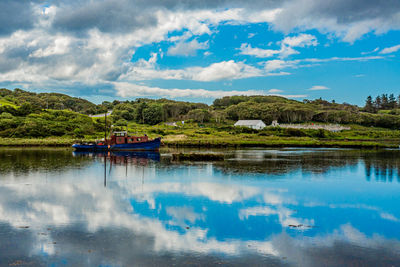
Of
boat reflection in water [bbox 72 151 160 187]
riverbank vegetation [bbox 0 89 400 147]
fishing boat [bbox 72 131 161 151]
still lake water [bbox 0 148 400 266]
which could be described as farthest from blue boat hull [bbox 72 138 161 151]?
still lake water [bbox 0 148 400 266]

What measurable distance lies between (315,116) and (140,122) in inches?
3033

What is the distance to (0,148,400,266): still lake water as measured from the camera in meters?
12.7

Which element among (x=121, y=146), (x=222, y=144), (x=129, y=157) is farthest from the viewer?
(x=222, y=144)

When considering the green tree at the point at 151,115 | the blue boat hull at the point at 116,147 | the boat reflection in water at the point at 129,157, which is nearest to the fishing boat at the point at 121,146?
the blue boat hull at the point at 116,147

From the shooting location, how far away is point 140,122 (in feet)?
489

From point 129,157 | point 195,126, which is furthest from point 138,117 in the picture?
point 129,157

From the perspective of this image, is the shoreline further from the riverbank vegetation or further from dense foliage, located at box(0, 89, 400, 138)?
dense foliage, located at box(0, 89, 400, 138)

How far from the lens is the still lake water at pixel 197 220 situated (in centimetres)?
1273

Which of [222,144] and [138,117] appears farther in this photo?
[138,117]

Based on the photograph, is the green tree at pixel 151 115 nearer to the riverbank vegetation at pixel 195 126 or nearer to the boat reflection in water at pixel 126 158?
the riverbank vegetation at pixel 195 126

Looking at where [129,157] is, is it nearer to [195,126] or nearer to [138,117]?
[195,126]

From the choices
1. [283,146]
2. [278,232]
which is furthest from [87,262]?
[283,146]

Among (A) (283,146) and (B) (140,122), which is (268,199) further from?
(B) (140,122)

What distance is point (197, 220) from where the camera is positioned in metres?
17.4
